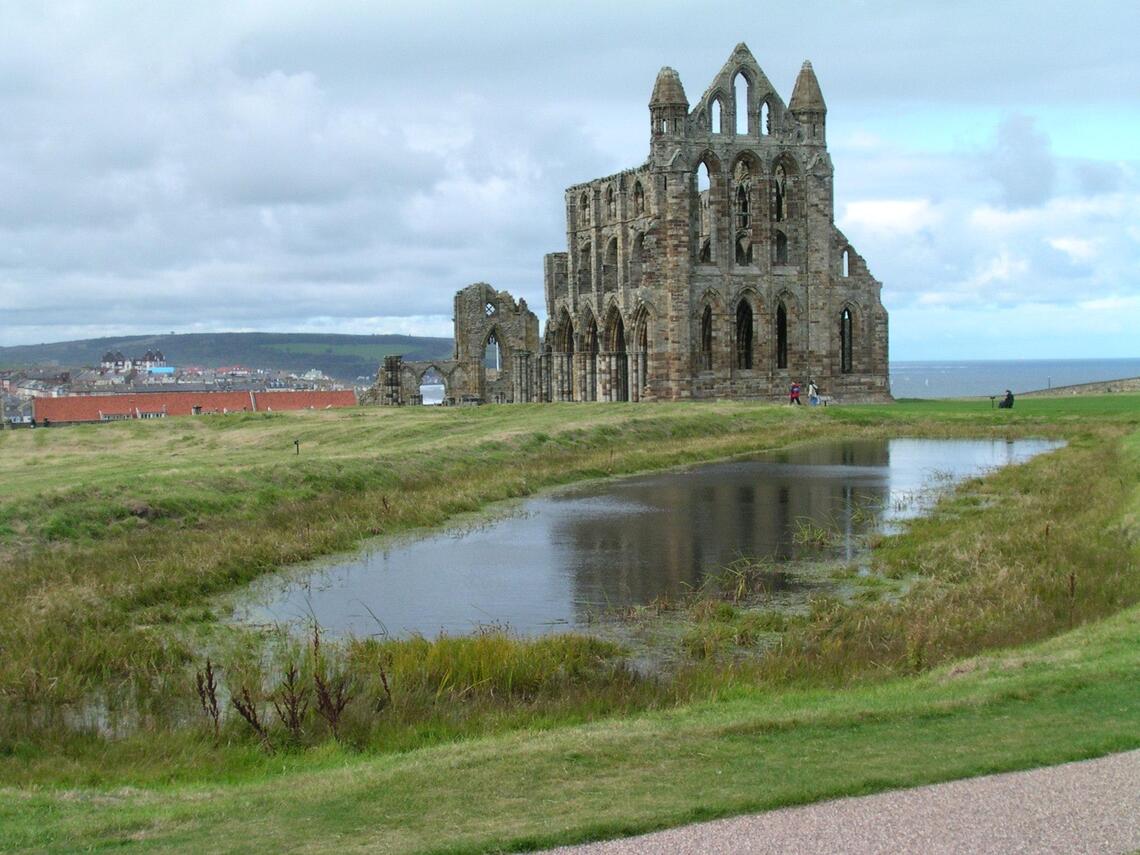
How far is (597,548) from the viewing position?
21.5 metres

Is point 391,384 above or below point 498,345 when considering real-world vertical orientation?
below

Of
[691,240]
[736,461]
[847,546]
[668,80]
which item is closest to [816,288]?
[691,240]

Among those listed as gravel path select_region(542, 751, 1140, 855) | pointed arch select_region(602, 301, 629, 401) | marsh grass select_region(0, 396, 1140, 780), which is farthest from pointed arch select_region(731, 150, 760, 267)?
gravel path select_region(542, 751, 1140, 855)

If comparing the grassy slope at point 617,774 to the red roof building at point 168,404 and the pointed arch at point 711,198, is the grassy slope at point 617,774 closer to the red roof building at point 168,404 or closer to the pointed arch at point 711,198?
the pointed arch at point 711,198

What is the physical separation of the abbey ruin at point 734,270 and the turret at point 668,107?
58 millimetres

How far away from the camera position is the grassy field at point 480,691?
834 cm

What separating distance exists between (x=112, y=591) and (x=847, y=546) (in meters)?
11.2

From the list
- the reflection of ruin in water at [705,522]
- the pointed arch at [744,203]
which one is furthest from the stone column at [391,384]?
the reflection of ruin in water at [705,522]

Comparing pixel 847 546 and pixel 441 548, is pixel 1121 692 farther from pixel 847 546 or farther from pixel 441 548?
pixel 441 548

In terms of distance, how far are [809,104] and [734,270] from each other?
348 inches

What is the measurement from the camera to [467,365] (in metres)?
78.8

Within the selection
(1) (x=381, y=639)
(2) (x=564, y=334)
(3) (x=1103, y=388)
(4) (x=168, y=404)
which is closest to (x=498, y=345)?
(2) (x=564, y=334)

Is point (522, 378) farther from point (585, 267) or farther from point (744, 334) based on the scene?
point (744, 334)

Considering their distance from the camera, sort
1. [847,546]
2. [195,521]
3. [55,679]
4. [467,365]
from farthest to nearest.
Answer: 1. [467,365]
2. [195,521]
3. [847,546]
4. [55,679]
